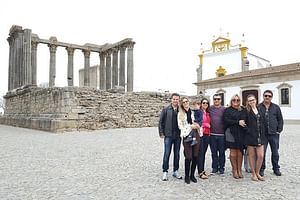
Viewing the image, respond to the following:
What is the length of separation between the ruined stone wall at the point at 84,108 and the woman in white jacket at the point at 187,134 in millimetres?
10229

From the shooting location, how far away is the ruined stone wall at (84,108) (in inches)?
583

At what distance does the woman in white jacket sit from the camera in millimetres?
4938

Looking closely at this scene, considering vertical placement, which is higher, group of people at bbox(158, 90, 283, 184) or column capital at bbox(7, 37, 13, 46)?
column capital at bbox(7, 37, 13, 46)

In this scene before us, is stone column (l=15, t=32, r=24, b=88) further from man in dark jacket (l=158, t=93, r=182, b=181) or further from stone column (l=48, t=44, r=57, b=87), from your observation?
man in dark jacket (l=158, t=93, r=182, b=181)

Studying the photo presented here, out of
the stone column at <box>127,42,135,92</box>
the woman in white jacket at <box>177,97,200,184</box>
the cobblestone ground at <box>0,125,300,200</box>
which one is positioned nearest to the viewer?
the cobblestone ground at <box>0,125,300,200</box>

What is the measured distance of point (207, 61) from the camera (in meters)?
43.5

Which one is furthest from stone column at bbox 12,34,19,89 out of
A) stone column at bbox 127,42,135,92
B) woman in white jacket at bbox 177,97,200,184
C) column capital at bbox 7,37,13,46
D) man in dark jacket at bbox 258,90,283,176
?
man in dark jacket at bbox 258,90,283,176

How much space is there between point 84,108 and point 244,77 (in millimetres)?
19187

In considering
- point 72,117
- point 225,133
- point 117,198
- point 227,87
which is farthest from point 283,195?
point 227,87

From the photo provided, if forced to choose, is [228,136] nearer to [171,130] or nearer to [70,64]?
[171,130]

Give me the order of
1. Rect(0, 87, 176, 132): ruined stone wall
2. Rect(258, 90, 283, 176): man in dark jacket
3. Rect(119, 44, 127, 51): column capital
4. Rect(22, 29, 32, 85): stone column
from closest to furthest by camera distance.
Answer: Rect(258, 90, 283, 176): man in dark jacket → Rect(0, 87, 176, 132): ruined stone wall → Rect(22, 29, 32, 85): stone column → Rect(119, 44, 127, 51): column capital

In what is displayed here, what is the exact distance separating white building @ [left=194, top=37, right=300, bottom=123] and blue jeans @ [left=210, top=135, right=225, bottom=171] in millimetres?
22785

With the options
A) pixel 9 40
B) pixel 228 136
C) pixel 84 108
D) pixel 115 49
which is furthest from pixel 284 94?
pixel 9 40

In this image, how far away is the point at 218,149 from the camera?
5602 millimetres
